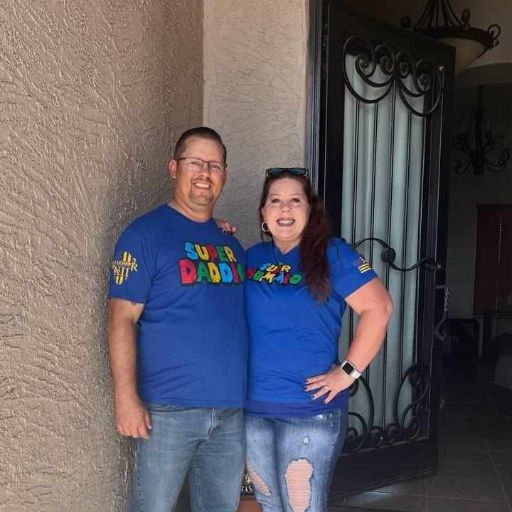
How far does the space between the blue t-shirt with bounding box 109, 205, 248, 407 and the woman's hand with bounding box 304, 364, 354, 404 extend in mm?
198

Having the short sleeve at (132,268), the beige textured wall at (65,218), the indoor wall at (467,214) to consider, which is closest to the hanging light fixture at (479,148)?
the indoor wall at (467,214)

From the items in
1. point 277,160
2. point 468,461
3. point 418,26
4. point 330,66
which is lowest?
point 468,461

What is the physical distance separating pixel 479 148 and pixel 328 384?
18.0 ft

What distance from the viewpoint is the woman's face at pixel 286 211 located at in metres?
1.69

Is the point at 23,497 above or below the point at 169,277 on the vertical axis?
below

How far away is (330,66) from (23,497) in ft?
6.61

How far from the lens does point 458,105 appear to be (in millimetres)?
7352

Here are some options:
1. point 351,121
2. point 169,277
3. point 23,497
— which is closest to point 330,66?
point 351,121

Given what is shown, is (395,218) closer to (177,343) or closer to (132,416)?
(177,343)

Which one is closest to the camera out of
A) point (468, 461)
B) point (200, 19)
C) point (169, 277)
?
point (169, 277)

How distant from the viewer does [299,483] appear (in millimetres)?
1611

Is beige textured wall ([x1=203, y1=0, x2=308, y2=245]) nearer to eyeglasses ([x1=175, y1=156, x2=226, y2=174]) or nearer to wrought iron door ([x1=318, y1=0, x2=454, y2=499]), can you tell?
wrought iron door ([x1=318, y1=0, x2=454, y2=499])

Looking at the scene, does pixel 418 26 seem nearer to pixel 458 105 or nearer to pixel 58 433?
pixel 58 433

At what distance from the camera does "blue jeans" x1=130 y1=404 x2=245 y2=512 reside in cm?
155
